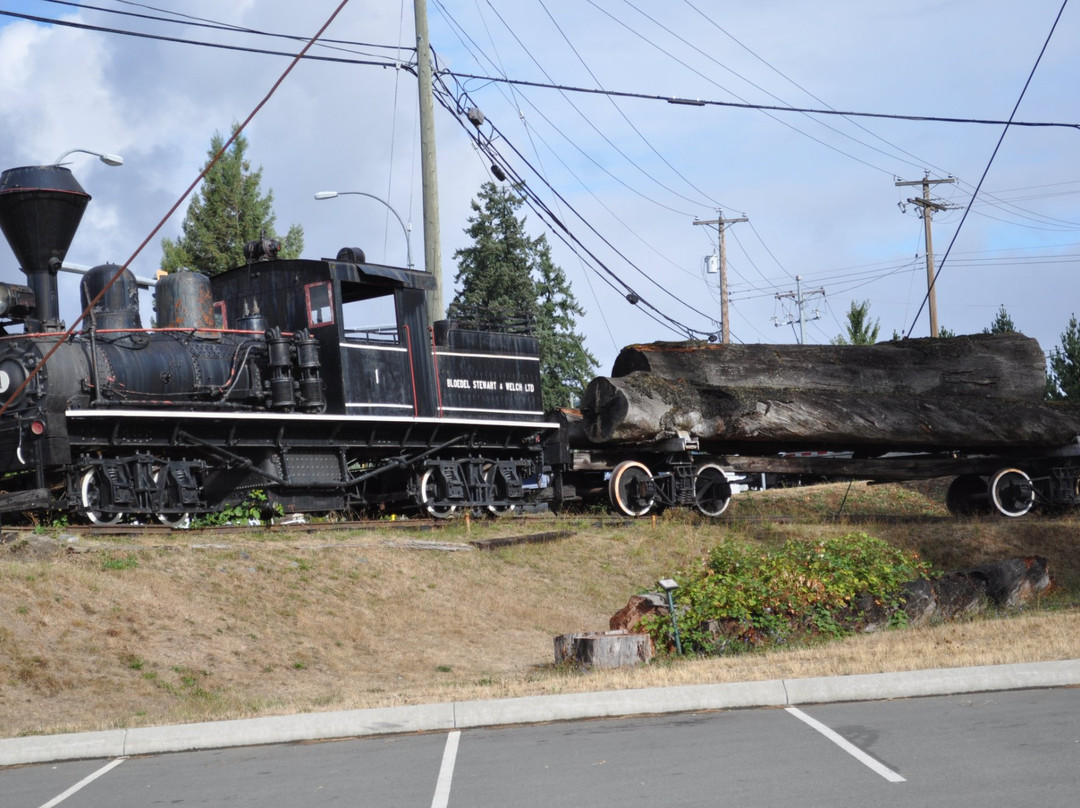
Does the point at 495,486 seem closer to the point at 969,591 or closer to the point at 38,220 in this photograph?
the point at 38,220

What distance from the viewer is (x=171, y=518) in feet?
51.1

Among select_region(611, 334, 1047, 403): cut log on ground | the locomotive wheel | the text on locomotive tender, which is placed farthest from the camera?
the locomotive wheel

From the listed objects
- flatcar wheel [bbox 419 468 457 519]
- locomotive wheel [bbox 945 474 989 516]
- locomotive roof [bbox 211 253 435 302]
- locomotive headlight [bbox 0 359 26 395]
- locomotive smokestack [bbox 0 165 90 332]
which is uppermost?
locomotive smokestack [bbox 0 165 90 332]

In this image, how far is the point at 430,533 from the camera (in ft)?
55.2

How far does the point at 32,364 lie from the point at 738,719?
1020cm

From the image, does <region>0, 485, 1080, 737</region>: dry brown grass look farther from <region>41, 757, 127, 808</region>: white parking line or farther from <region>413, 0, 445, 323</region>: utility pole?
<region>413, 0, 445, 323</region>: utility pole

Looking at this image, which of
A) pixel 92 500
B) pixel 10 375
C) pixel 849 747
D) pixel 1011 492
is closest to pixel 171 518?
pixel 92 500

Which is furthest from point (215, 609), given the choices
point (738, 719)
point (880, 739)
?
point (880, 739)

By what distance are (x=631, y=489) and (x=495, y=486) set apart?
7.26 ft

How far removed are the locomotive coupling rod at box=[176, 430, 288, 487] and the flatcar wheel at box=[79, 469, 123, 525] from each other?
3.82 ft

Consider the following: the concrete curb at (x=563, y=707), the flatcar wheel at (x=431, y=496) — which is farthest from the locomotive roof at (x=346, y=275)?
the concrete curb at (x=563, y=707)

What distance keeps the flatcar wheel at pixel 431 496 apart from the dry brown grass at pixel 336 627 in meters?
1.00

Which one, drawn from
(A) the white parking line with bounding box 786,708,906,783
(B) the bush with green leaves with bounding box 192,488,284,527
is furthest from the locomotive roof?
(A) the white parking line with bounding box 786,708,906,783

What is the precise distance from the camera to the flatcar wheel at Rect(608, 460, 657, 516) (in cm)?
1941
